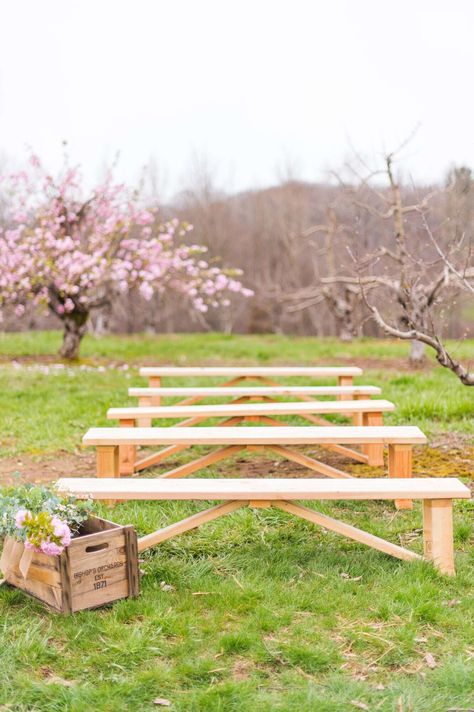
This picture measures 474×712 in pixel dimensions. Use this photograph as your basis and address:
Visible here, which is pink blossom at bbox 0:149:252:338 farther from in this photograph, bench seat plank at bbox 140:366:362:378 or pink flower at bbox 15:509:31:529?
pink flower at bbox 15:509:31:529

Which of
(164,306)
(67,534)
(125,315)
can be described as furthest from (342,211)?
(67,534)

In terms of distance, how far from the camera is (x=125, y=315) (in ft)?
94.8

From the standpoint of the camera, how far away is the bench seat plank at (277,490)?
381cm

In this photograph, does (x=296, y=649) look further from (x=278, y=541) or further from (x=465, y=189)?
(x=465, y=189)

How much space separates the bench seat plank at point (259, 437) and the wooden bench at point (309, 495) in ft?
2.55

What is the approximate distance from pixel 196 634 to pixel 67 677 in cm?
58

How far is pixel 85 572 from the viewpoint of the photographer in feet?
11.5

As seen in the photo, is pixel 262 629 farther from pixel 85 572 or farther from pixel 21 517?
pixel 21 517

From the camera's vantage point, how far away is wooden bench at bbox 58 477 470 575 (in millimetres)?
3814

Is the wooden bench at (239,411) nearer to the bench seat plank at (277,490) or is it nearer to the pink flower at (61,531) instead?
the bench seat plank at (277,490)

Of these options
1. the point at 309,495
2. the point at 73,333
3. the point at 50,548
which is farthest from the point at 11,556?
the point at 73,333

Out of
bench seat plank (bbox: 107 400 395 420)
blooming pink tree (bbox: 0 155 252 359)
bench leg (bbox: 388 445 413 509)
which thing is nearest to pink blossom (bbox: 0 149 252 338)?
blooming pink tree (bbox: 0 155 252 359)

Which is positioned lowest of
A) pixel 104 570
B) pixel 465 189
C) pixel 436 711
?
pixel 436 711

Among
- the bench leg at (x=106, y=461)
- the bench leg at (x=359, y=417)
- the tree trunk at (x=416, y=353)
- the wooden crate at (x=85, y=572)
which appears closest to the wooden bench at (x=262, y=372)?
the bench leg at (x=359, y=417)
